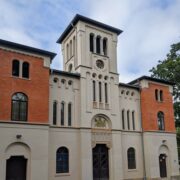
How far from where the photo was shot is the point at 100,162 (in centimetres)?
2297

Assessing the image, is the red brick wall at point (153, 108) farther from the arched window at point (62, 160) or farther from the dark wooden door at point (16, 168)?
the dark wooden door at point (16, 168)

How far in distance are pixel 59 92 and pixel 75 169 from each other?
21.9 feet

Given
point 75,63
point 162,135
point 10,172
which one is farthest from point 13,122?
→ point 162,135

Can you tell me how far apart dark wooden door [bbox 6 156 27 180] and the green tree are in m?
22.9

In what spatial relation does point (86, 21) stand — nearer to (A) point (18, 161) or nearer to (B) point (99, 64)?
(B) point (99, 64)

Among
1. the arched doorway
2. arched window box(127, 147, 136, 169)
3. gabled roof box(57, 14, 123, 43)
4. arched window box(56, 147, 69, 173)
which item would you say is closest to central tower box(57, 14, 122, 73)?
gabled roof box(57, 14, 123, 43)

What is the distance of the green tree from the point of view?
3350 cm

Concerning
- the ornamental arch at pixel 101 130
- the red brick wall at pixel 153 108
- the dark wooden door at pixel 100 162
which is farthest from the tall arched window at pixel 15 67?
the red brick wall at pixel 153 108

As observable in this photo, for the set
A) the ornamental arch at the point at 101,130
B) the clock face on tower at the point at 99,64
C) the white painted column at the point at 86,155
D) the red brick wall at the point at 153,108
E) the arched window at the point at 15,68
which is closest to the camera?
the arched window at the point at 15,68

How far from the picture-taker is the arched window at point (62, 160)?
68.1 ft

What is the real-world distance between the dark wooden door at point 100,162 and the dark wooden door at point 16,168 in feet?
21.5

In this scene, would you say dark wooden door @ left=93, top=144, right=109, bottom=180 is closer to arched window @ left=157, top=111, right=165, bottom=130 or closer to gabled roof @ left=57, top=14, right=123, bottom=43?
arched window @ left=157, top=111, right=165, bottom=130

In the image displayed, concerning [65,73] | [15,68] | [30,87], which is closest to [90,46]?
[65,73]

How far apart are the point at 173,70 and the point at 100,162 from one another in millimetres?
17372
